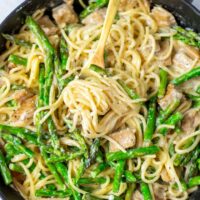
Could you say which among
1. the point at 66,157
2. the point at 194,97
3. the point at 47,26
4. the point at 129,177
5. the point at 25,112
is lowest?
the point at 129,177

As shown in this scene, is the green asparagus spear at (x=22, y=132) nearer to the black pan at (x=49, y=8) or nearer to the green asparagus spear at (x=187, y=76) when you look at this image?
the black pan at (x=49, y=8)

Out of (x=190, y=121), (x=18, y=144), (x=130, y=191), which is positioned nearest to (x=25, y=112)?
(x=18, y=144)

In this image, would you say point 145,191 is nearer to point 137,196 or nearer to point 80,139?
point 137,196

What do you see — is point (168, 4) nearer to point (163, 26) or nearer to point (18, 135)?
point (163, 26)

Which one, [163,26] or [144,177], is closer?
[144,177]

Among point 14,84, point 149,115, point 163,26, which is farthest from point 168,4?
point 14,84

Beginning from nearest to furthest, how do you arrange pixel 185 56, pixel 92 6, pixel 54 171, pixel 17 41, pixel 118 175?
pixel 118 175, pixel 54 171, pixel 185 56, pixel 17 41, pixel 92 6

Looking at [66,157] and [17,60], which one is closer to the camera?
[66,157]
